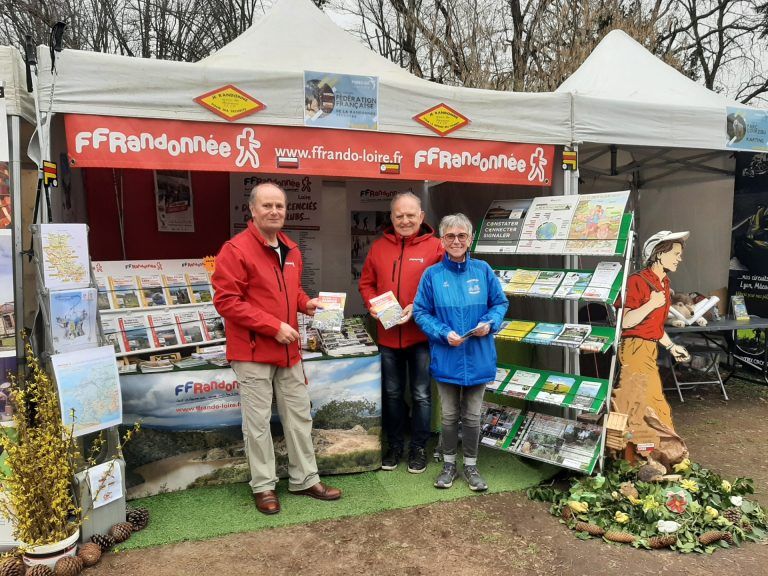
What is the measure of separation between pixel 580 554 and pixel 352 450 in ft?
4.65

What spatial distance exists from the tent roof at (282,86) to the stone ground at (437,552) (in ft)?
7.40

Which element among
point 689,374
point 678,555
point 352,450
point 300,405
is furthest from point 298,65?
point 689,374

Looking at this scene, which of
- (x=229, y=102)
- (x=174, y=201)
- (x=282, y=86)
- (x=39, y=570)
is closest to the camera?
(x=39, y=570)

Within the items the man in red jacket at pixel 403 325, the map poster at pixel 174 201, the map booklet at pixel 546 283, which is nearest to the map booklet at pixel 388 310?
the man in red jacket at pixel 403 325

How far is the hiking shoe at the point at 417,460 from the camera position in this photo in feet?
11.4

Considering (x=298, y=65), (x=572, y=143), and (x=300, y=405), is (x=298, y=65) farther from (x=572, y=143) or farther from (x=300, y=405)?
(x=300, y=405)

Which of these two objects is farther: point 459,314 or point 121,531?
point 459,314

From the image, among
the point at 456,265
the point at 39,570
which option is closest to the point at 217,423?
the point at 39,570

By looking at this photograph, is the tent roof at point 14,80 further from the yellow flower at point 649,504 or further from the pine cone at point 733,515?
the pine cone at point 733,515

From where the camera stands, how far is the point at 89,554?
8.11 ft

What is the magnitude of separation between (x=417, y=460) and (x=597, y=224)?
186cm

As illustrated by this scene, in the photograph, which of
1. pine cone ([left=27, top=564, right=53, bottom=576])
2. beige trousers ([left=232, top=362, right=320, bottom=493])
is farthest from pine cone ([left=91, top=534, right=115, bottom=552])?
beige trousers ([left=232, top=362, right=320, bottom=493])

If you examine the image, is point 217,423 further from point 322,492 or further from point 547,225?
point 547,225

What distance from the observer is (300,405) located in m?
3.07
